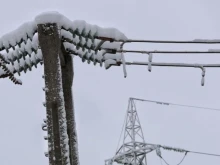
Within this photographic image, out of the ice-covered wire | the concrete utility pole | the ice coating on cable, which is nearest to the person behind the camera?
the concrete utility pole

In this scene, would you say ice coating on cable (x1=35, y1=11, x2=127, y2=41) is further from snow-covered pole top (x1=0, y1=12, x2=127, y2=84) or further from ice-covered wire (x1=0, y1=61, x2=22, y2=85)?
ice-covered wire (x1=0, y1=61, x2=22, y2=85)

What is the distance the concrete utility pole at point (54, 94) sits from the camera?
1266 centimetres

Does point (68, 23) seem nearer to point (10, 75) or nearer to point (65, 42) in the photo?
point (65, 42)

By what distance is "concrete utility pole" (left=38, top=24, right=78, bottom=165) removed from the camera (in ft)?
41.5

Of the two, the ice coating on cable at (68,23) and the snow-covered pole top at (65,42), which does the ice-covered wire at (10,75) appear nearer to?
the snow-covered pole top at (65,42)

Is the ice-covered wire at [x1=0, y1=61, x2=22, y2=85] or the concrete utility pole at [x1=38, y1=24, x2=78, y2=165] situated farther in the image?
the ice-covered wire at [x1=0, y1=61, x2=22, y2=85]

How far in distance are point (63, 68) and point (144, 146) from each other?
25.9 meters

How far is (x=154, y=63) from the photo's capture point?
13.4m

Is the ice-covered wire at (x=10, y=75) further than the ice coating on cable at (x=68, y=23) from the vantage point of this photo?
Yes

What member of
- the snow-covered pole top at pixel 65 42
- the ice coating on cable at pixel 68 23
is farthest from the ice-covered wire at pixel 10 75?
the ice coating on cable at pixel 68 23

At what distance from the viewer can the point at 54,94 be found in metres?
12.9

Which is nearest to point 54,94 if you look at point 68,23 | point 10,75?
point 68,23

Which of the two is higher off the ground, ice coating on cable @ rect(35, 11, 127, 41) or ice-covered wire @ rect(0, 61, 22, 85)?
ice coating on cable @ rect(35, 11, 127, 41)

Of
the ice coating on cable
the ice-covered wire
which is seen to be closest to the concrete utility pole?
the ice coating on cable
